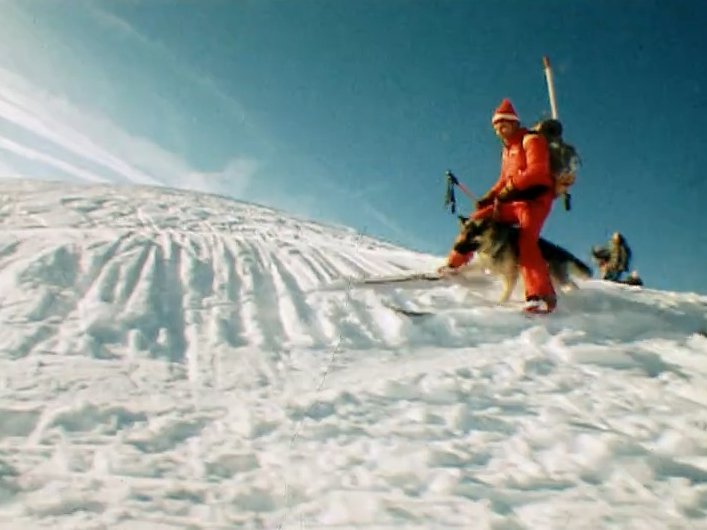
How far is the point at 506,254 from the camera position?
5156mm

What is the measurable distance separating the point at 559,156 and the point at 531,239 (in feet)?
2.79

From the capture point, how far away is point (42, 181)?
13.1m

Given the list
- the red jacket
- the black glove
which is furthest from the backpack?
the black glove

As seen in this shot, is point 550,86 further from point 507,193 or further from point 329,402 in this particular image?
point 329,402

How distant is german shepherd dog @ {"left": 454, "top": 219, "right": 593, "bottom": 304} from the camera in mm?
5176

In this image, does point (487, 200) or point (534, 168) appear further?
point (487, 200)

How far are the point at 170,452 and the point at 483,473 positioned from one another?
4.58 feet

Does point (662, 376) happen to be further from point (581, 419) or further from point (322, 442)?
point (322, 442)

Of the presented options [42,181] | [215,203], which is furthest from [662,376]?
[42,181]

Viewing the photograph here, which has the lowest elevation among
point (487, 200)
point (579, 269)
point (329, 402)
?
point (329, 402)

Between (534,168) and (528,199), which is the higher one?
(534,168)

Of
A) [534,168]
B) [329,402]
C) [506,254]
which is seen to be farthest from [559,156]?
[329,402]

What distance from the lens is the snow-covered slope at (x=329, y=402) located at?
222 centimetres

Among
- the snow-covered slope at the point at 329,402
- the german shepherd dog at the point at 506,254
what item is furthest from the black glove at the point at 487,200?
the snow-covered slope at the point at 329,402
